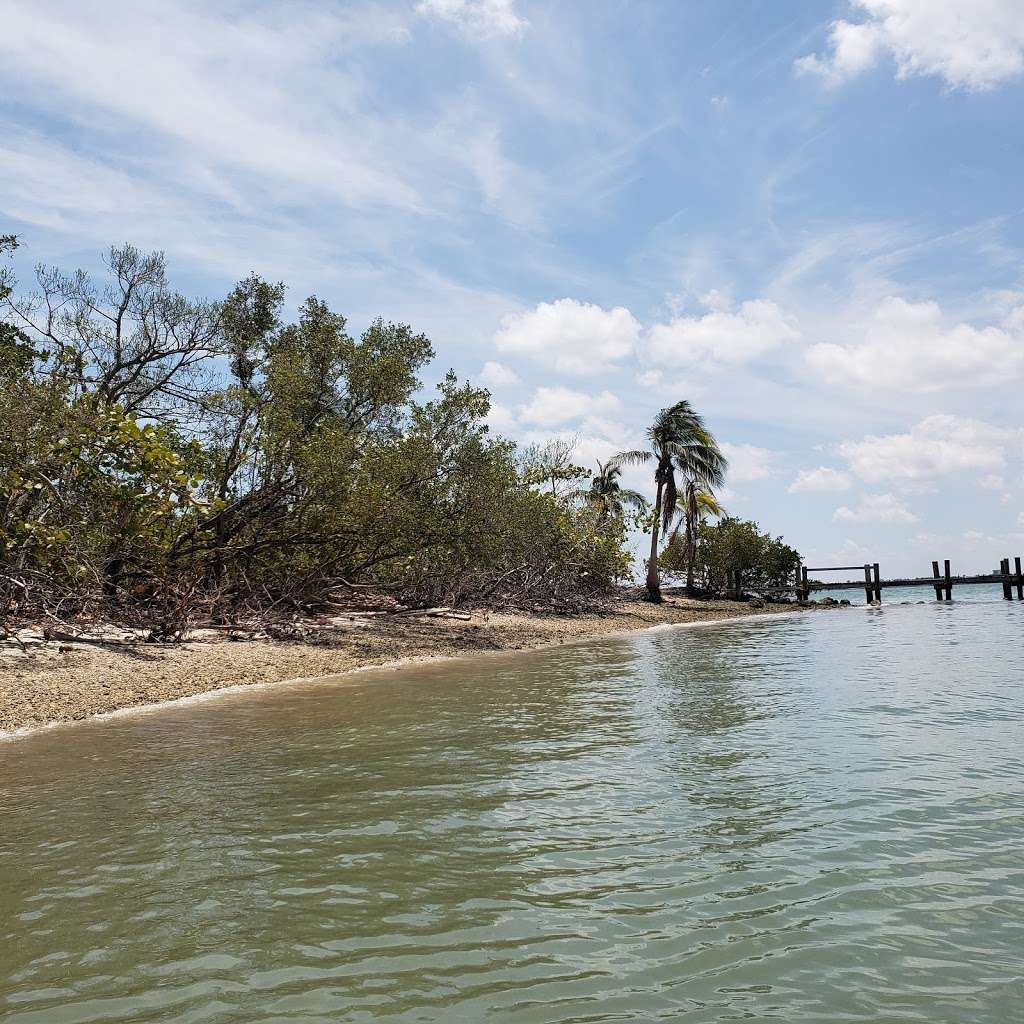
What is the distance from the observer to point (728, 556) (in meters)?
51.4

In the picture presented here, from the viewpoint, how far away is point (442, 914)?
463 centimetres

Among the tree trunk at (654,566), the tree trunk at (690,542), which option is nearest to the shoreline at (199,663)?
the tree trunk at (654,566)

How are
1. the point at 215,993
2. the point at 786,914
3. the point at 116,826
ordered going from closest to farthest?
the point at 215,993
the point at 786,914
the point at 116,826

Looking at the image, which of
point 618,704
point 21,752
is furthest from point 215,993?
point 618,704

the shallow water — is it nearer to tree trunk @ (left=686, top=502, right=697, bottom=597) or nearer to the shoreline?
the shoreline

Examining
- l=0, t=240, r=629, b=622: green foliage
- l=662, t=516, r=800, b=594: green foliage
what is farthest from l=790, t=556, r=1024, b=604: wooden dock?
l=0, t=240, r=629, b=622: green foliage

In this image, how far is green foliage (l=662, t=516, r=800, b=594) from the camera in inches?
2010

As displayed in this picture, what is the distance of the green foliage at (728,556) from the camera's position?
51062 millimetres

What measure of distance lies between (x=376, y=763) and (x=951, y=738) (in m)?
6.28

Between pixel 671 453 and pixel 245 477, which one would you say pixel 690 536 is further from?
pixel 245 477

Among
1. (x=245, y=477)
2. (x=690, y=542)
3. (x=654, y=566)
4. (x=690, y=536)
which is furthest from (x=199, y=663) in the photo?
(x=690, y=542)

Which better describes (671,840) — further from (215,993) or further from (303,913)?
(215,993)

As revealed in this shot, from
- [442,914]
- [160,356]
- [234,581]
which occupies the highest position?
[160,356]

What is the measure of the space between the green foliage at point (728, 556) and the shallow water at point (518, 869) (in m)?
40.5
